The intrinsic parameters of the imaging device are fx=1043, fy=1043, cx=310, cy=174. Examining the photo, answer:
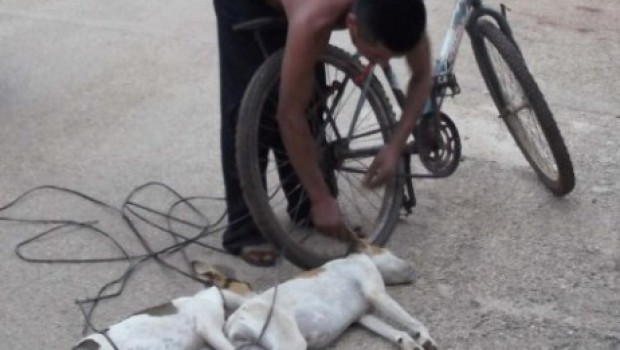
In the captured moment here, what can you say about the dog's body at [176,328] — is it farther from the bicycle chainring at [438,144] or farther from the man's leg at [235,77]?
the bicycle chainring at [438,144]

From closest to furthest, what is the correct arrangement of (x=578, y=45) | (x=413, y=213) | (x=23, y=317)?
(x=23, y=317), (x=413, y=213), (x=578, y=45)

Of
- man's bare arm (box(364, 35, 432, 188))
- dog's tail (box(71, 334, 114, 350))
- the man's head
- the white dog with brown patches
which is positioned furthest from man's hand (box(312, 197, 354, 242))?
dog's tail (box(71, 334, 114, 350))

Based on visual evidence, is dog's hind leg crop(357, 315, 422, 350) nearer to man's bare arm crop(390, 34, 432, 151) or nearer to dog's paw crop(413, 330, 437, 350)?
dog's paw crop(413, 330, 437, 350)

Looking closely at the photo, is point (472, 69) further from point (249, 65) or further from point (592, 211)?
point (249, 65)

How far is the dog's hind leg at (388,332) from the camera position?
361 cm

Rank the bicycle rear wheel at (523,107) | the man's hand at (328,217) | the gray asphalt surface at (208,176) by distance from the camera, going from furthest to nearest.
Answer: the bicycle rear wheel at (523,107)
the gray asphalt surface at (208,176)
the man's hand at (328,217)

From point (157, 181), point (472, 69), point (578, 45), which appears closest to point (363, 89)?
point (157, 181)

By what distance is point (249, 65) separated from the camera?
4.10m

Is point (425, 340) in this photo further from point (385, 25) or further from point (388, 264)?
point (385, 25)

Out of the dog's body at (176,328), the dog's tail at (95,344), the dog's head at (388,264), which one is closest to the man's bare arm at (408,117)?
the dog's head at (388,264)

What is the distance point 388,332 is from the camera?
3.68 meters

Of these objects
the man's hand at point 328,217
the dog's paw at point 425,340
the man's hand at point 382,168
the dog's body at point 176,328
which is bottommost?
the dog's paw at point 425,340

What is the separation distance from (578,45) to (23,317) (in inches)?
176

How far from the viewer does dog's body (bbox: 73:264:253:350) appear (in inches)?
132
